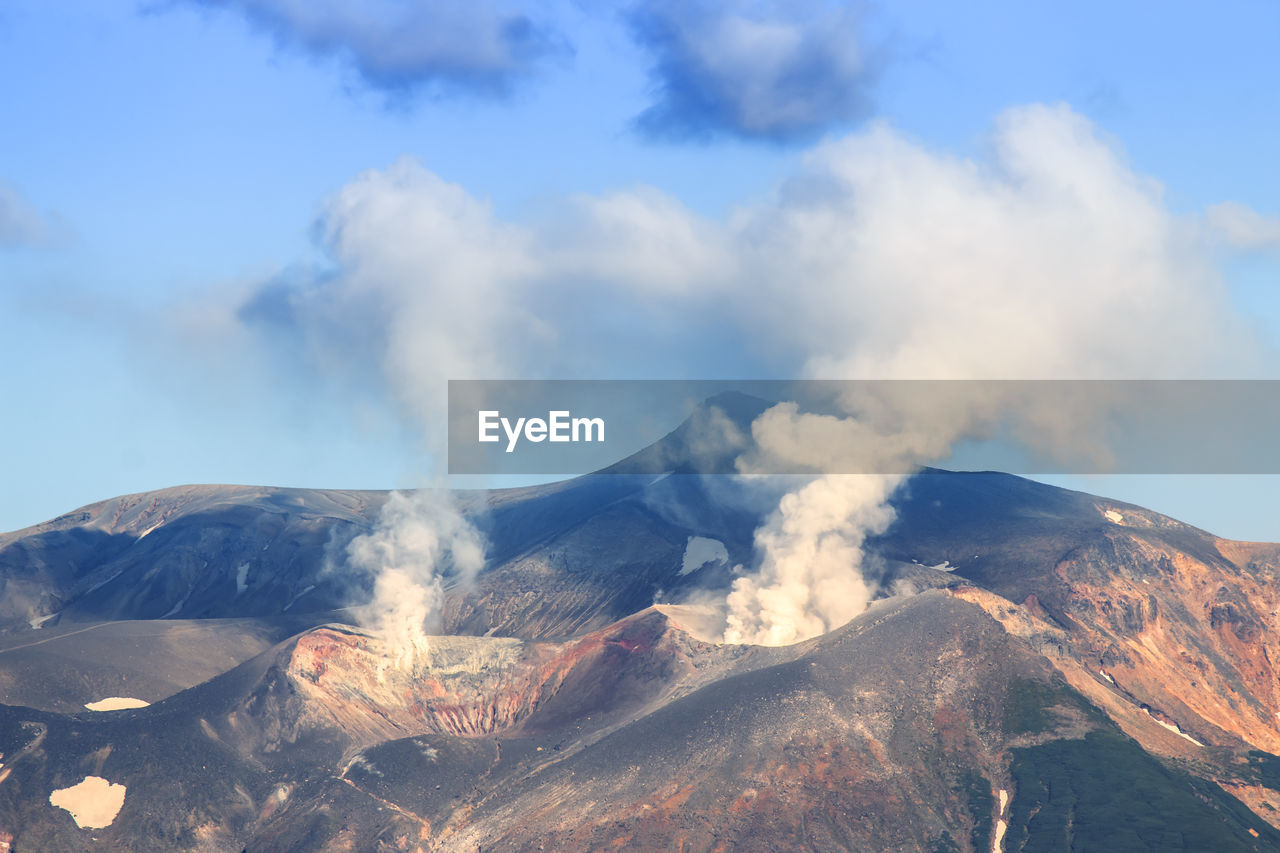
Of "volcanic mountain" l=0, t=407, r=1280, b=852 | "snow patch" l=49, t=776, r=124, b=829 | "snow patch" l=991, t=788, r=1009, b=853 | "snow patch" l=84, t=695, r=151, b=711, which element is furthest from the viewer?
"snow patch" l=84, t=695, r=151, b=711

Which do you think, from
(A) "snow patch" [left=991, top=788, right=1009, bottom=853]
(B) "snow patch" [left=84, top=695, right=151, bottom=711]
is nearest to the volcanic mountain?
(A) "snow patch" [left=991, top=788, right=1009, bottom=853]

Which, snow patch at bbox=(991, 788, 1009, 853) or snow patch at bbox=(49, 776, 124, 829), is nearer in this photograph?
snow patch at bbox=(991, 788, 1009, 853)

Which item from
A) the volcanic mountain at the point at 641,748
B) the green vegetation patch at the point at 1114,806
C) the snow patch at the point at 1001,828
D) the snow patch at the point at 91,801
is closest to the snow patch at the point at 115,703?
the volcanic mountain at the point at 641,748

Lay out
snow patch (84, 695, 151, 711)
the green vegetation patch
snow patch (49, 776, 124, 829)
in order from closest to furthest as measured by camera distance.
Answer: the green vegetation patch → snow patch (49, 776, 124, 829) → snow patch (84, 695, 151, 711)

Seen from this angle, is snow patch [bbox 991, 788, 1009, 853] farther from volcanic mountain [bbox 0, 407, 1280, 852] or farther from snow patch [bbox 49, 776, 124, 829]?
snow patch [bbox 49, 776, 124, 829]

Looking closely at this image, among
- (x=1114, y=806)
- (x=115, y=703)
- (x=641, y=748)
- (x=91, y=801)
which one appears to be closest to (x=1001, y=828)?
(x=1114, y=806)

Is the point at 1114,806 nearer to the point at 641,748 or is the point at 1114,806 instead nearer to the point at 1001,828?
the point at 1001,828
